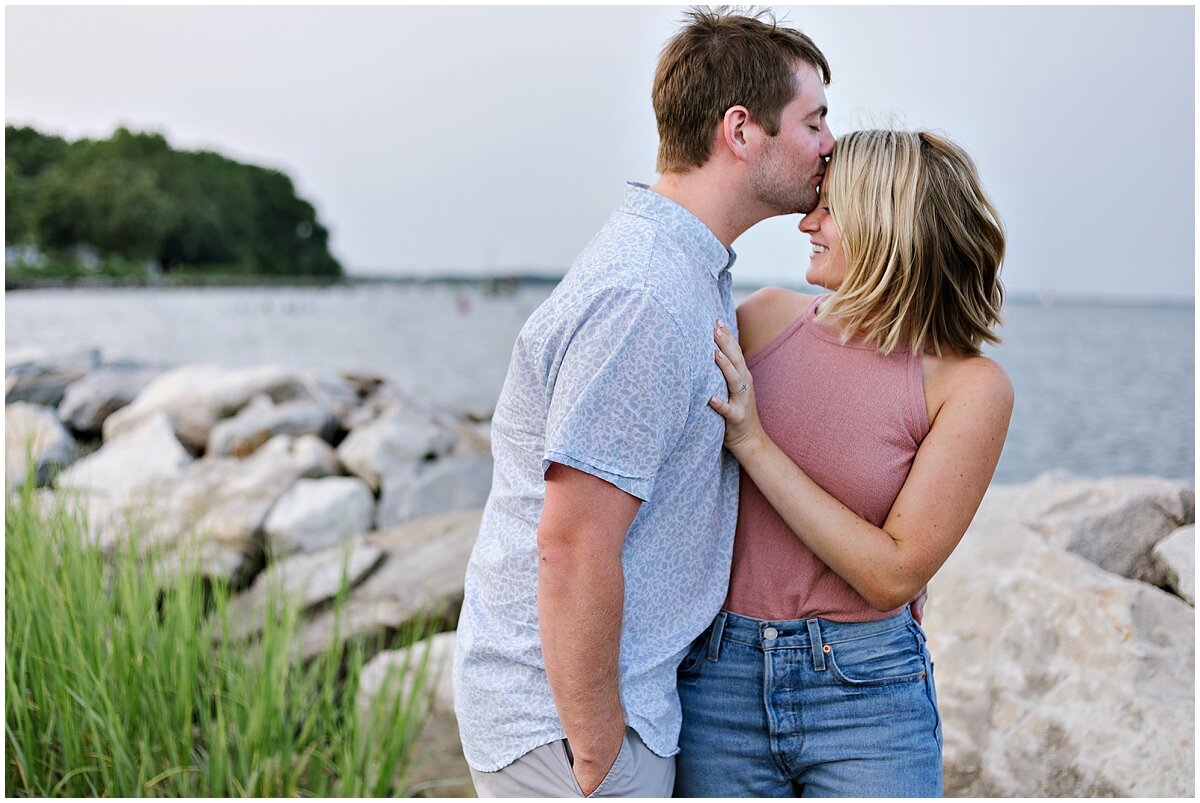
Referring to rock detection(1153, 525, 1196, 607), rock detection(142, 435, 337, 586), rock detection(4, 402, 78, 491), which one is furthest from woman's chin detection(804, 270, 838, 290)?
rock detection(4, 402, 78, 491)

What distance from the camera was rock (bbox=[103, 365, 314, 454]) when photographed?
7.16 metres

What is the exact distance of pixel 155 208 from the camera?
125ft

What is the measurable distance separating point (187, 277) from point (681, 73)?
39.0 m

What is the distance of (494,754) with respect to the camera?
1.73m

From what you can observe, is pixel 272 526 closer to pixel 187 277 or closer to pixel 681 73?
pixel 681 73

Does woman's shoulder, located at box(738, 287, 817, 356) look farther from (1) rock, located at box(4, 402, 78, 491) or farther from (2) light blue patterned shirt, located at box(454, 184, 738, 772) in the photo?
(1) rock, located at box(4, 402, 78, 491)

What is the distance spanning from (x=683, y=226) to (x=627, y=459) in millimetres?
433

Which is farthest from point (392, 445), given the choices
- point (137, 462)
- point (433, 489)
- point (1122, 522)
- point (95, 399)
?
point (1122, 522)

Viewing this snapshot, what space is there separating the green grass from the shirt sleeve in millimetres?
1788

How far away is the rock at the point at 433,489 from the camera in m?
5.62

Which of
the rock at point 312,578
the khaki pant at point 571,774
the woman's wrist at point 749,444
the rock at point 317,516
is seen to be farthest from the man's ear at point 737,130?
the rock at point 317,516

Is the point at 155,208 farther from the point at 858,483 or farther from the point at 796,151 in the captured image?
the point at 858,483

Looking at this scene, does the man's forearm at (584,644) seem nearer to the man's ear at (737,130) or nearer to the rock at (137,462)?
the man's ear at (737,130)

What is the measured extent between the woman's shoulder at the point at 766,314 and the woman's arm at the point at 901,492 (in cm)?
22
